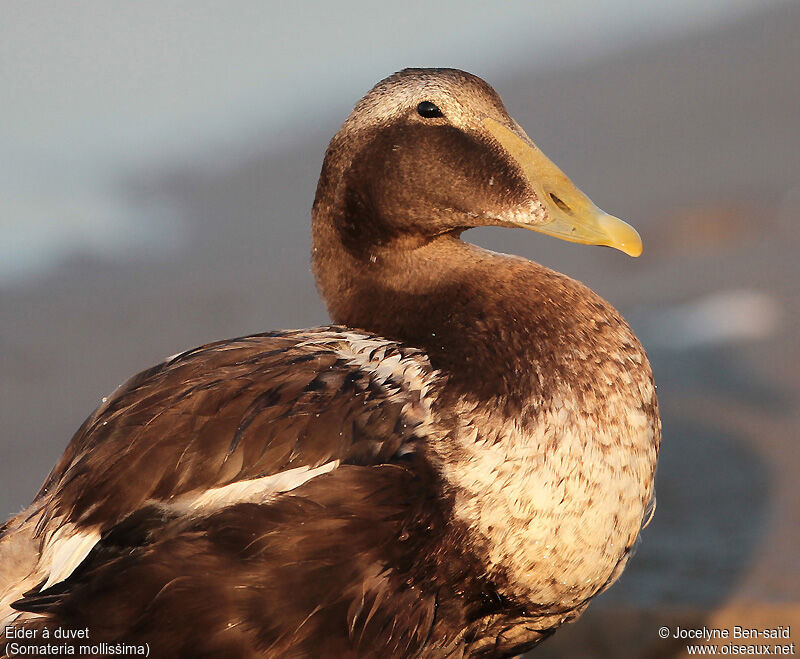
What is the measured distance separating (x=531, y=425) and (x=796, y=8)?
24.6 feet

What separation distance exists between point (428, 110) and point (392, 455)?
1.03 m

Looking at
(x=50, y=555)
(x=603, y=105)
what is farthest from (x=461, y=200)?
(x=603, y=105)

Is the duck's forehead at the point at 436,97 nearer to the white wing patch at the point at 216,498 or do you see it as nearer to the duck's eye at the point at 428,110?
the duck's eye at the point at 428,110

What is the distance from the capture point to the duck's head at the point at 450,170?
3.38 m

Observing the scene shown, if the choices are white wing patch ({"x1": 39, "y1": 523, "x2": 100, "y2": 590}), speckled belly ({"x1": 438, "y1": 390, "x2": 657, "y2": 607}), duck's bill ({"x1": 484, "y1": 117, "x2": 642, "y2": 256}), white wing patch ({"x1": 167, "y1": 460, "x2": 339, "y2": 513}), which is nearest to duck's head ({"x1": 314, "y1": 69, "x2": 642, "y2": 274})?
duck's bill ({"x1": 484, "y1": 117, "x2": 642, "y2": 256})

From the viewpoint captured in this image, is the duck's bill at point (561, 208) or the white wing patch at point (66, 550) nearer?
the white wing patch at point (66, 550)

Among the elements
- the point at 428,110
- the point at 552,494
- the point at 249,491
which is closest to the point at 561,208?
the point at 428,110

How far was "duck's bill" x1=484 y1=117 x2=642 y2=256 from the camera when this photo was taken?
3.35 m

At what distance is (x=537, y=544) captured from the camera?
2.99 metres

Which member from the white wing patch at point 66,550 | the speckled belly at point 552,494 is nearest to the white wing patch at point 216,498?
the white wing patch at point 66,550

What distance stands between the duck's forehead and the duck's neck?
1.20 feet

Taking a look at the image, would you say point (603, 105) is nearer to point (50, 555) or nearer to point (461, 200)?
point (461, 200)

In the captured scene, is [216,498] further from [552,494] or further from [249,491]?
[552,494]

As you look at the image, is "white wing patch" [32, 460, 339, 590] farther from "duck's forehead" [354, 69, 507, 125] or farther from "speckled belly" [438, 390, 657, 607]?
"duck's forehead" [354, 69, 507, 125]
